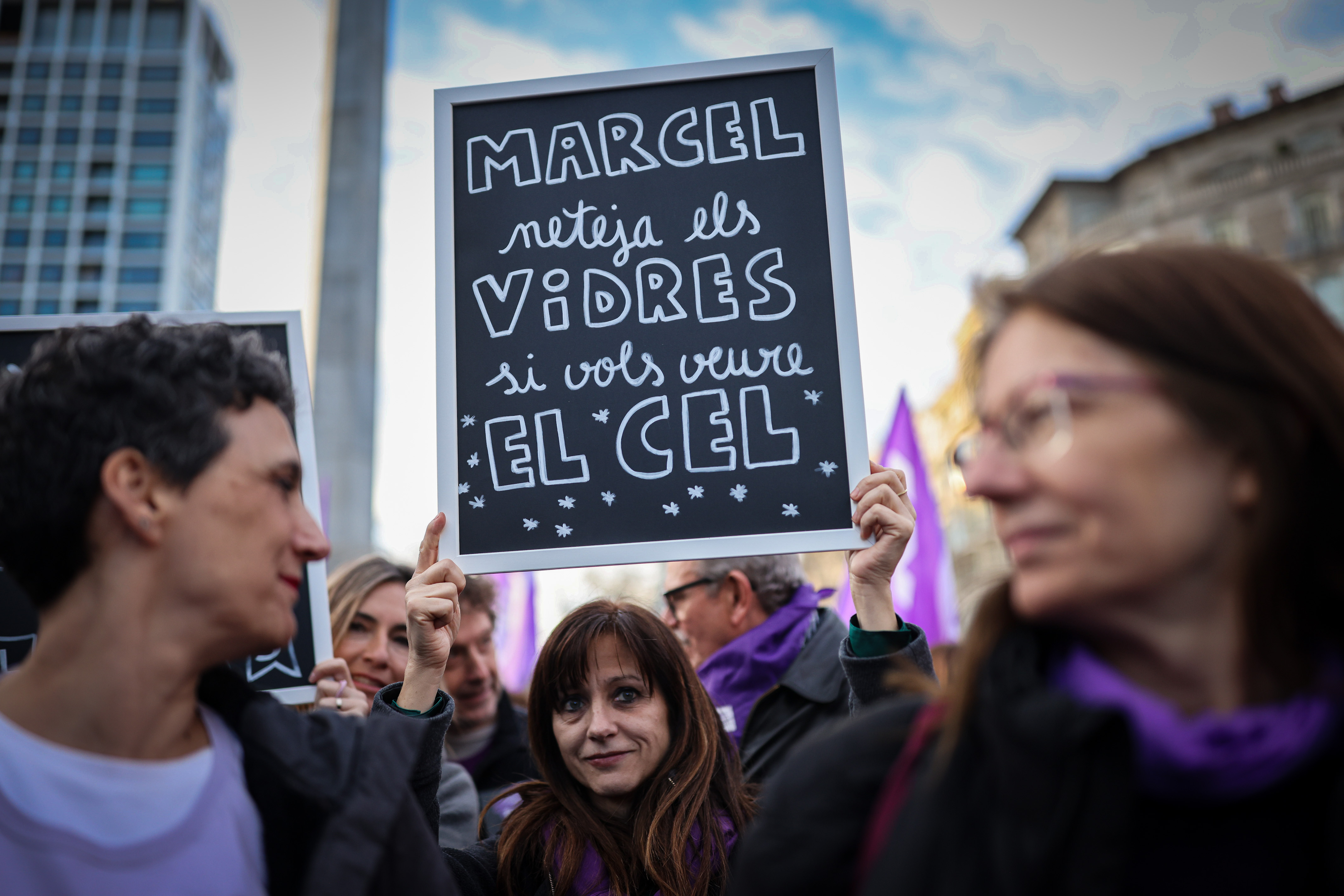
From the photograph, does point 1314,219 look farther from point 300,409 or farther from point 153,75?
point 153,75

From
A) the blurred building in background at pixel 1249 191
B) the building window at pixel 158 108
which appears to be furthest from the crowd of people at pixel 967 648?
the building window at pixel 158 108

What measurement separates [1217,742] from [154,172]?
92473mm

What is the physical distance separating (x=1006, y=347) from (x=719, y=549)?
1.18 meters

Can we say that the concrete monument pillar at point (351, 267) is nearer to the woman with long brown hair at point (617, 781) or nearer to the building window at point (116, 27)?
the woman with long brown hair at point (617, 781)

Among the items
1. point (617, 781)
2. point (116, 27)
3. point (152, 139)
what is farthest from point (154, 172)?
point (617, 781)

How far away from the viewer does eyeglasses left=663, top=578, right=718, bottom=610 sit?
409cm

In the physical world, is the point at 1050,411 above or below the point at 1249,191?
below

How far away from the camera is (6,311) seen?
6919 cm

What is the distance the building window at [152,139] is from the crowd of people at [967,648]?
91489mm

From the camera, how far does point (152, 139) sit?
3179 inches

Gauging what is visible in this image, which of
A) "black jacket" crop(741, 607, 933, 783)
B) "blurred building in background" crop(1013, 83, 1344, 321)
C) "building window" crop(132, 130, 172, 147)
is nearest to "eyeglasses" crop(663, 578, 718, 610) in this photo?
"black jacket" crop(741, 607, 933, 783)

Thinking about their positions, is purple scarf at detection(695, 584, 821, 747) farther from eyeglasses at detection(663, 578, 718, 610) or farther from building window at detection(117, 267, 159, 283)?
building window at detection(117, 267, 159, 283)

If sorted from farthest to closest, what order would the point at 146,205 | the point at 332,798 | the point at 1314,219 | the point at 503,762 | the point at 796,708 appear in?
the point at 146,205 < the point at 1314,219 < the point at 503,762 < the point at 796,708 < the point at 332,798

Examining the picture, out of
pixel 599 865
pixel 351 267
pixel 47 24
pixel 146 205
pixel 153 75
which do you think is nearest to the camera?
pixel 599 865
